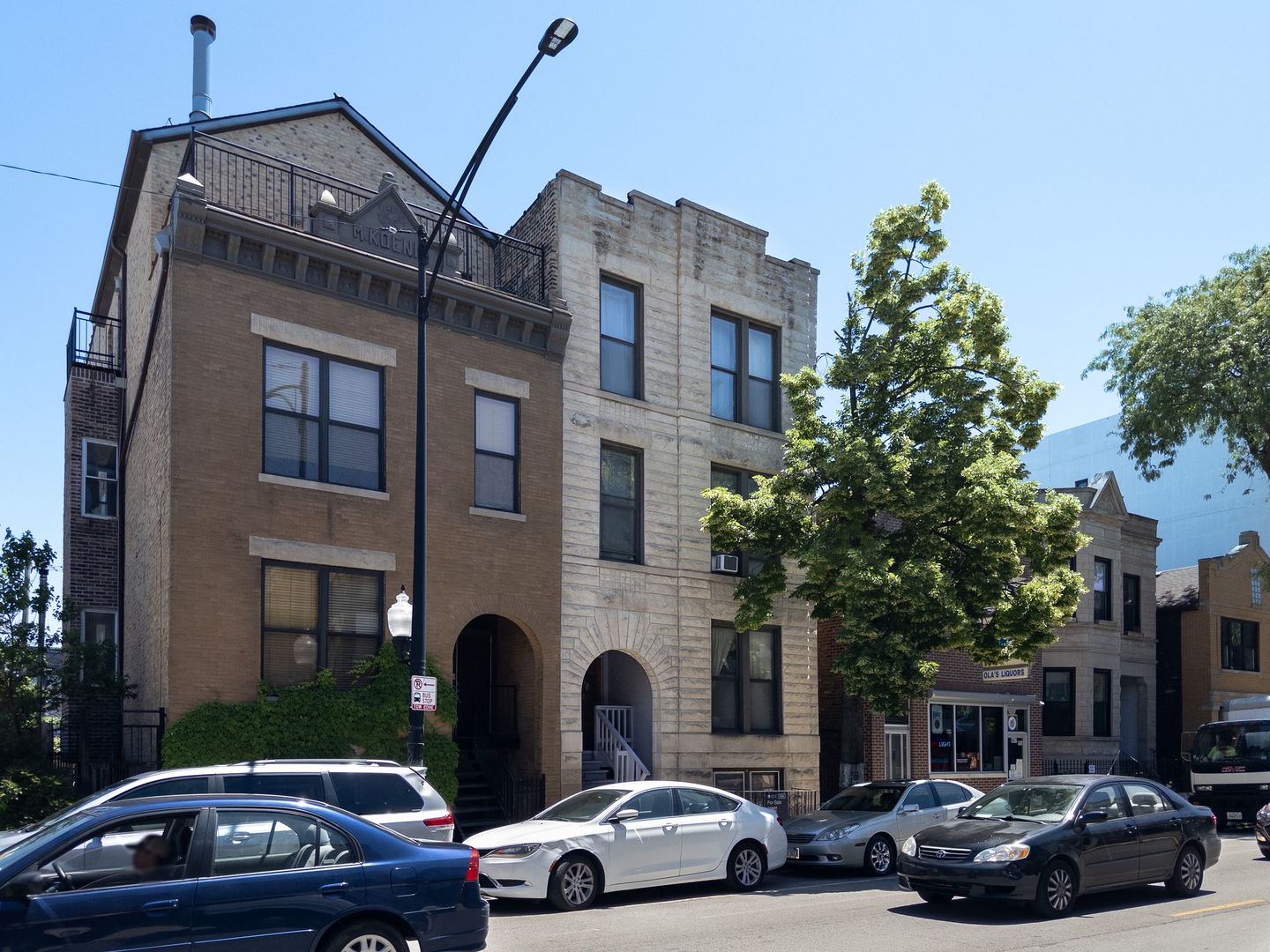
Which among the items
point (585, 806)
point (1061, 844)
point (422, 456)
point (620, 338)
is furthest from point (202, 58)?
point (1061, 844)

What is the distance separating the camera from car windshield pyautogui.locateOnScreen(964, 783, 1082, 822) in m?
13.8

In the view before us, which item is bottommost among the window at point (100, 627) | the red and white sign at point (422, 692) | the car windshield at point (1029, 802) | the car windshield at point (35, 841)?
the car windshield at point (1029, 802)

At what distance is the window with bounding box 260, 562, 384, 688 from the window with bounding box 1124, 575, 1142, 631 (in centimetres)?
2600

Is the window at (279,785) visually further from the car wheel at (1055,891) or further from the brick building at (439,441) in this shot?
the car wheel at (1055,891)

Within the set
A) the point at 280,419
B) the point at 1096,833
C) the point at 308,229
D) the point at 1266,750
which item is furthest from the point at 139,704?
the point at 1266,750

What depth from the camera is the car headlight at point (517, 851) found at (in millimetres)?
13383

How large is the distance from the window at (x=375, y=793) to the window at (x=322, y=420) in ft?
23.7

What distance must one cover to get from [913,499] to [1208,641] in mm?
23351

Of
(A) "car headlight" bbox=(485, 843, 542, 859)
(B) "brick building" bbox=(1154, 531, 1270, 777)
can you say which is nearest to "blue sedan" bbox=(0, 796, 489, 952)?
(A) "car headlight" bbox=(485, 843, 542, 859)

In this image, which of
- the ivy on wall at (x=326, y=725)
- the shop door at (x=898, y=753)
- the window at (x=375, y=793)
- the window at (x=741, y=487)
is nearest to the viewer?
the window at (x=375, y=793)

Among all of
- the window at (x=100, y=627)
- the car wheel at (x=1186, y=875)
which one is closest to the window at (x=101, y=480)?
the window at (x=100, y=627)

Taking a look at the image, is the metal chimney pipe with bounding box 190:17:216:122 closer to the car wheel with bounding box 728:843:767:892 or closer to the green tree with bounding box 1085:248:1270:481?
the car wheel with bounding box 728:843:767:892

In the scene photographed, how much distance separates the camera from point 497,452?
2005 cm

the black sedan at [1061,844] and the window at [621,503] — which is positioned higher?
the window at [621,503]
